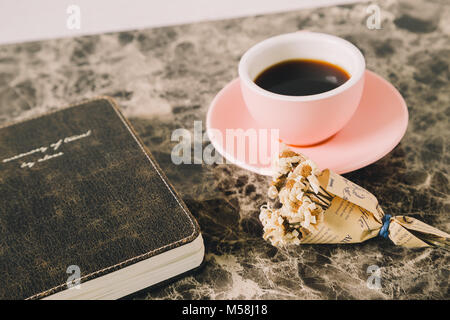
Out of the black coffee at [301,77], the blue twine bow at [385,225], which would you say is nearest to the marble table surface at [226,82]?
the blue twine bow at [385,225]

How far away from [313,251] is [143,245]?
0.84 ft

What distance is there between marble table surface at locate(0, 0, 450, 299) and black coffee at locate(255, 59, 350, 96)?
16 cm

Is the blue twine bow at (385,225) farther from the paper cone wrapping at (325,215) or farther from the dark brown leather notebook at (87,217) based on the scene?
the dark brown leather notebook at (87,217)

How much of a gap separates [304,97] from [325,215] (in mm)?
179

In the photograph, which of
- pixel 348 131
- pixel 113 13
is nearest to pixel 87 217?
pixel 348 131

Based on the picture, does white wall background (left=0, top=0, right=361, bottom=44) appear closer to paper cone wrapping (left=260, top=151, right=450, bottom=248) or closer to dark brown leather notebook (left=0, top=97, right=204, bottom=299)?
dark brown leather notebook (left=0, top=97, right=204, bottom=299)

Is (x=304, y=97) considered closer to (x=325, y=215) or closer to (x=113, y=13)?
(x=325, y=215)

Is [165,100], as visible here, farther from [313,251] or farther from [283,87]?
[313,251]

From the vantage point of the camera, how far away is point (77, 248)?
25.4 inches

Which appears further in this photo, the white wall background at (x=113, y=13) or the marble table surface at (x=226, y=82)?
the white wall background at (x=113, y=13)

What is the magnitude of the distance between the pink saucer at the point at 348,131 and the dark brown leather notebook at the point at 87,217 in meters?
0.14

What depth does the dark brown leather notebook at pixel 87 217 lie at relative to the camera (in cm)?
62

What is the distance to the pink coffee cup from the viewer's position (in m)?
0.69
